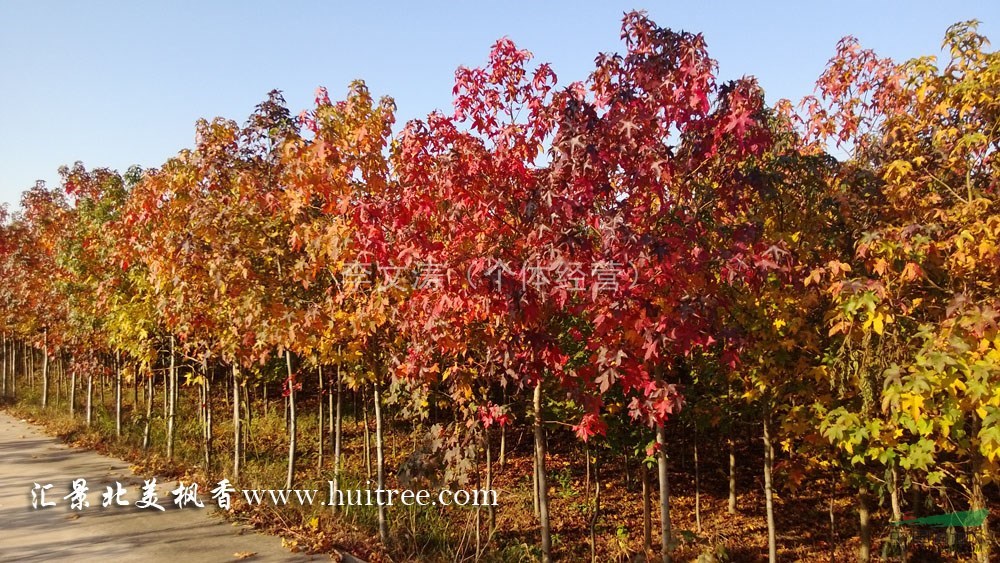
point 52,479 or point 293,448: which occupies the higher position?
point 293,448

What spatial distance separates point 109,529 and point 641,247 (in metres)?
7.66

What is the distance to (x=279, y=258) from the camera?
809 centimetres

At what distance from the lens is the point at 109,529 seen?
7793 millimetres

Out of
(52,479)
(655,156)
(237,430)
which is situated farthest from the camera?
(52,479)

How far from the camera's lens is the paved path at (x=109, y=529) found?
6.87 m

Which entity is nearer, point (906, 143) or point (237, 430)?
point (906, 143)

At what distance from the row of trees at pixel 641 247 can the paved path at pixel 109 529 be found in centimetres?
194

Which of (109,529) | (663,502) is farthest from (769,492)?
(109,529)

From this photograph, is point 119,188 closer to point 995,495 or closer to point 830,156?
point 830,156

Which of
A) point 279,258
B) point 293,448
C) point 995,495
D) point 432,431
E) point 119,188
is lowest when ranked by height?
point 995,495

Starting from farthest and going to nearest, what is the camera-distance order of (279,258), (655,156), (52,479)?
(52,479)
(279,258)
(655,156)

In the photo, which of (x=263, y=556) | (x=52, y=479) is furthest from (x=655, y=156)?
(x=52, y=479)

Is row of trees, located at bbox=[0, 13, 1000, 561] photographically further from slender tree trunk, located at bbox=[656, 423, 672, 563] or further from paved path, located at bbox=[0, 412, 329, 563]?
paved path, located at bbox=[0, 412, 329, 563]

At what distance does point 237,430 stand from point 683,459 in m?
9.24
